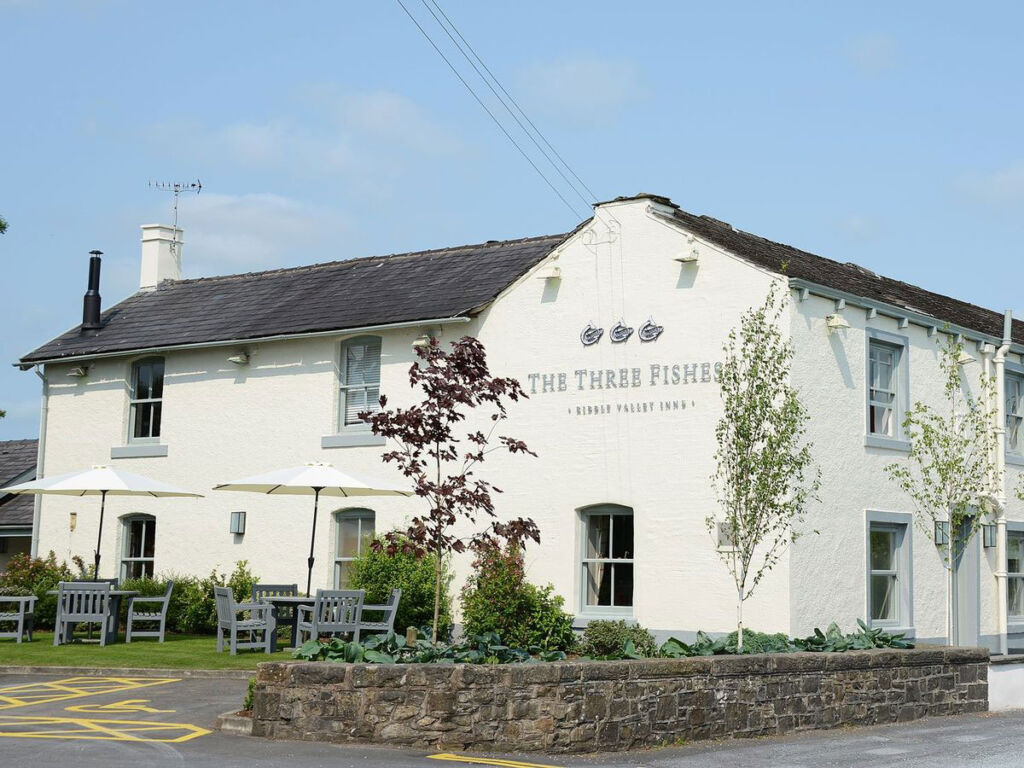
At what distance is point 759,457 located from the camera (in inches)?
624

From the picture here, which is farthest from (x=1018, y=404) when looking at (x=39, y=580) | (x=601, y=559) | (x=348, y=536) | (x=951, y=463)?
(x=39, y=580)

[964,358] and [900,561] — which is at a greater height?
[964,358]

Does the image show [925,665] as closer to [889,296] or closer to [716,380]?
[716,380]

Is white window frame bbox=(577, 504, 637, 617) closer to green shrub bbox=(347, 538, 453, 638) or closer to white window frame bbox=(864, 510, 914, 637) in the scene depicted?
green shrub bbox=(347, 538, 453, 638)

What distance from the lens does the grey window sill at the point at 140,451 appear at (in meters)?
24.7

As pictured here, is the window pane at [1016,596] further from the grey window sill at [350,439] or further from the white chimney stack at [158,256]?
the white chimney stack at [158,256]

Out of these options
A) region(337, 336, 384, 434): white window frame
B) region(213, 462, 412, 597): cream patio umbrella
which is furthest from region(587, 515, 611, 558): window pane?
region(337, 336, 384, 434): white window frame

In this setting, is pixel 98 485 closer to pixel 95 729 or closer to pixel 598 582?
pixel 598 582

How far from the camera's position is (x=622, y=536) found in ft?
65.3

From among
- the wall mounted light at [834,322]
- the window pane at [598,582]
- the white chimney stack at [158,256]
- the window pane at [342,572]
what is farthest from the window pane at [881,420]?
the white chimney stack at [158,256]

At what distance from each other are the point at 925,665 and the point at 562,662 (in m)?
5.56

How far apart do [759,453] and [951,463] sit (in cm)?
457

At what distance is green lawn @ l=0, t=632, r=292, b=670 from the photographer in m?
17.1

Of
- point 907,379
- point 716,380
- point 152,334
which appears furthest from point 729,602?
point 152,334
